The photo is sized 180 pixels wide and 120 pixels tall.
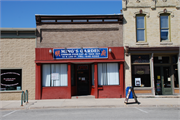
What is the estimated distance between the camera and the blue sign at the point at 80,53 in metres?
15.0

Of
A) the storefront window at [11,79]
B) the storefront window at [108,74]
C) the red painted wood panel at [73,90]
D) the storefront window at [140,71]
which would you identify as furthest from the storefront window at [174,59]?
the storefront window at [11,79]

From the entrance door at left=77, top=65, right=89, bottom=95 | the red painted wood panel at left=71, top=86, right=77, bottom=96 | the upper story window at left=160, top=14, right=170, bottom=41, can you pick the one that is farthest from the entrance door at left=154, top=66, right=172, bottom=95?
the red painted wood panel at left=71, top=86, right=77, bottom=96

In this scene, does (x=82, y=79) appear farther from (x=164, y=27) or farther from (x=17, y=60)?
(x=164, y=27)

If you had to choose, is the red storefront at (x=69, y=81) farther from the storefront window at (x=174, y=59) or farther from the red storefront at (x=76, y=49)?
the storefront window at (x=174, y=59)

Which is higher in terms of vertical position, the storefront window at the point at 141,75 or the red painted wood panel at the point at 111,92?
the storefront window at the point at 141,75

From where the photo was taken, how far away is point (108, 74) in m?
15.4

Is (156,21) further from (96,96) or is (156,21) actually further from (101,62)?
(96,96)

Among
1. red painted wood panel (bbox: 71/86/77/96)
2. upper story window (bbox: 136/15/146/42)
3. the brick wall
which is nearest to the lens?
the brick wall

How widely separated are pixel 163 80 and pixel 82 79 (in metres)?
6.67

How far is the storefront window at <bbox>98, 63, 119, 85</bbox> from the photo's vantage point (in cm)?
1533

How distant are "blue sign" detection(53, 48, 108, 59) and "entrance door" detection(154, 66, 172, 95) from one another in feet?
15.4

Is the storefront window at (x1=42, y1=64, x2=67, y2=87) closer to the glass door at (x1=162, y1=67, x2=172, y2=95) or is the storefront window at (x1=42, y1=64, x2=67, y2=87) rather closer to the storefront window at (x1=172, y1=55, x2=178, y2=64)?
the glass door at (x1=162, y1=67, x2=172, y2=95)

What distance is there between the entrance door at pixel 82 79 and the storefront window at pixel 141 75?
3.81 meters

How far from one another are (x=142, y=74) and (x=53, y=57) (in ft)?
23.4
